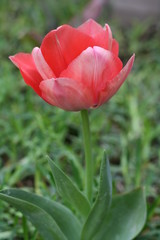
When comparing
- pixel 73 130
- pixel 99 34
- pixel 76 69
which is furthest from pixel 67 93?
pixel 73 130

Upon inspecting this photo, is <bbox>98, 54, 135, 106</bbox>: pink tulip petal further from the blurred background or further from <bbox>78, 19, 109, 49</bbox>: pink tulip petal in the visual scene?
the blurred background

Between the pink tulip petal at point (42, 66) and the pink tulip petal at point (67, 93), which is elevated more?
the pink tulip petal at point (42, 66)

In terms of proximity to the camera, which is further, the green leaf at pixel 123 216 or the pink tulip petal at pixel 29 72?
the green leaf at pixel 123 216

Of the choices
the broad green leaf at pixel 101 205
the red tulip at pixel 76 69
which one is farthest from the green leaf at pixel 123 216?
the red tulip at pixel 76 69

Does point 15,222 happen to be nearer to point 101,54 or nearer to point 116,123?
point 101,54

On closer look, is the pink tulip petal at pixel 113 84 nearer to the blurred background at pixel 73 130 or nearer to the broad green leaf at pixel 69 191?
the broad green leaf at pixel 69 191

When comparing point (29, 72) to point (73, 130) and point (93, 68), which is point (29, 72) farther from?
point (73, 130)
